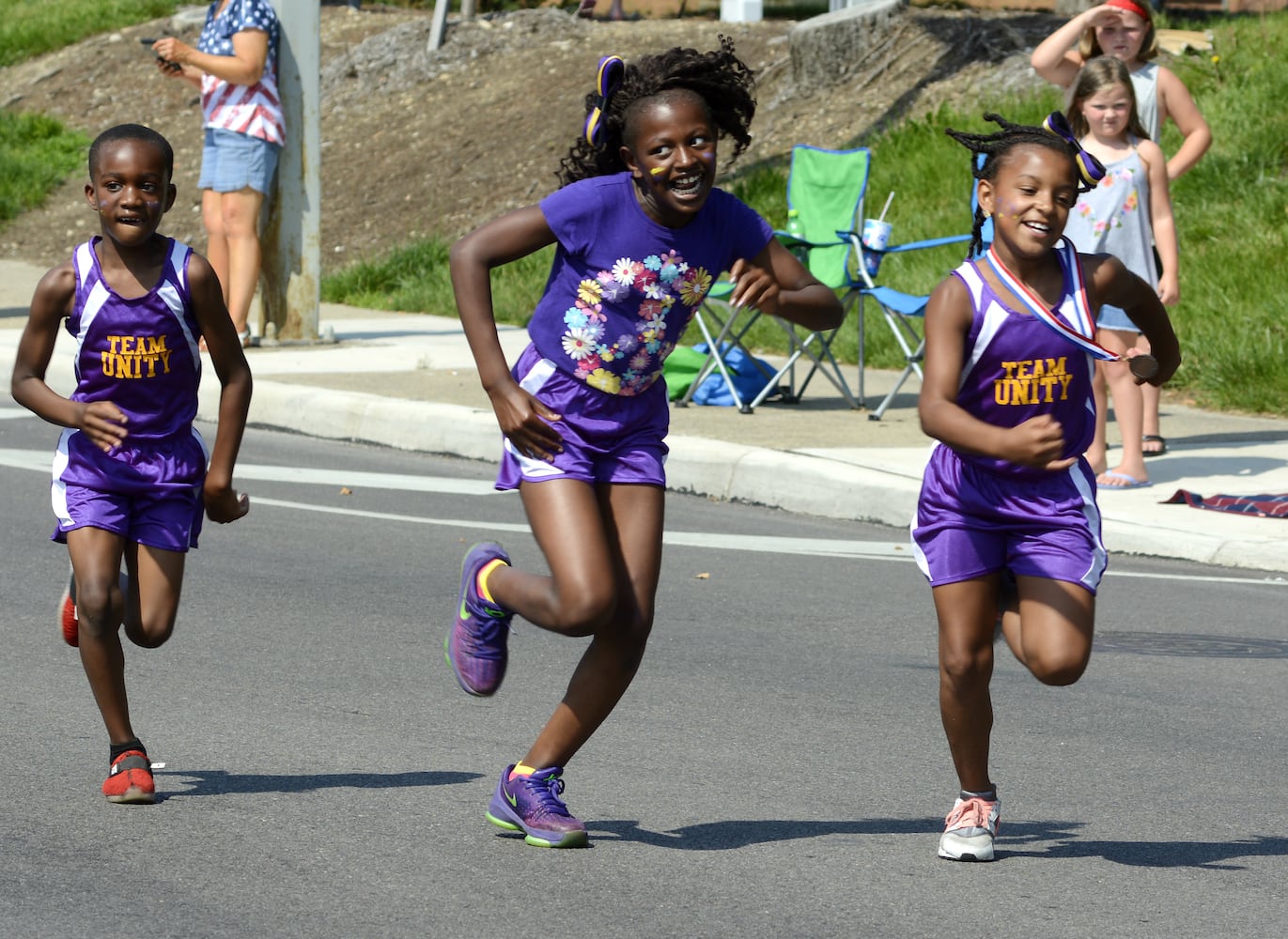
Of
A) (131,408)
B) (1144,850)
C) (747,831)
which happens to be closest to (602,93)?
(131,408)

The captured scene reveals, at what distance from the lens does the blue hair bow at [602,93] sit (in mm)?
4852

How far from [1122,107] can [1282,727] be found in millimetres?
3875

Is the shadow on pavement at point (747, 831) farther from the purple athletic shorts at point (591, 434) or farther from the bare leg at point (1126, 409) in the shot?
the bare leg at point (1126, 409)

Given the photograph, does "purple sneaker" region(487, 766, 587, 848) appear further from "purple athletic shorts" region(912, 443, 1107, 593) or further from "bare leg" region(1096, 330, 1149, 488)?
"bare leg" region(1096, 330, 1149, 488)

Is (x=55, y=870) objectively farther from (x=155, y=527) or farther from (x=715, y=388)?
(x=715, y=388)

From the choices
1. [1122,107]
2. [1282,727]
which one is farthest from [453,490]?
[1282,727]

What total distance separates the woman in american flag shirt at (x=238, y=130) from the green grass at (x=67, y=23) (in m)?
14.3

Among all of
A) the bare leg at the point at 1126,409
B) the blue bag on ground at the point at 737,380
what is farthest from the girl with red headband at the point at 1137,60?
the blue bag on ground at the point at 737,380

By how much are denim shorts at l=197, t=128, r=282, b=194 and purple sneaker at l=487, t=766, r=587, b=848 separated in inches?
356

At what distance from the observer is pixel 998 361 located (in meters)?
4.61

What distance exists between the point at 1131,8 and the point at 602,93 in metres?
5.59

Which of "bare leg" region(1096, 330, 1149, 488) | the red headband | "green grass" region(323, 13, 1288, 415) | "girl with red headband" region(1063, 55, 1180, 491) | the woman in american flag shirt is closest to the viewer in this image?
"girl with red headband" region(1063, 55, 1180, 491)

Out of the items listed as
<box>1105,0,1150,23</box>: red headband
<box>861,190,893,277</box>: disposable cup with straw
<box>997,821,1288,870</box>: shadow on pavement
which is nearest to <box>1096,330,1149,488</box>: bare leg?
<box>1105,0,1150,23</box>: red headband

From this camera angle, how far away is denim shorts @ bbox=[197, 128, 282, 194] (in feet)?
43.6
